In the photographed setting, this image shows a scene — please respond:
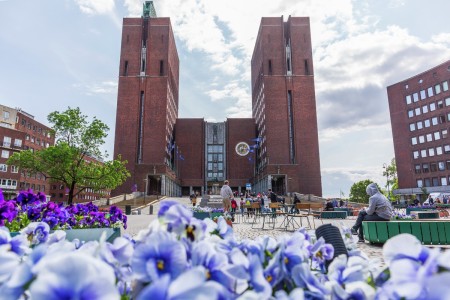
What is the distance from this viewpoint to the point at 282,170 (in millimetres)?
55750

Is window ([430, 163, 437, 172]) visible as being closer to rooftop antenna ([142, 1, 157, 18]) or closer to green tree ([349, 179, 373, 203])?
green tree ([349, 179, 373, 203])

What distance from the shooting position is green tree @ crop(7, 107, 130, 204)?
90.5 feet

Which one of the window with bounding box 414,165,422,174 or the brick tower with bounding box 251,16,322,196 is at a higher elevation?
the brick tower with bounding box 251,16,322,196

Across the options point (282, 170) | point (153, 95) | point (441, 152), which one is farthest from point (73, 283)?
point (441, 152)

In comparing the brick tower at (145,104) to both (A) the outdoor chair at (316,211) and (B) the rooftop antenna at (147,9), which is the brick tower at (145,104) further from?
(A) the outdoor chair at (316,211)

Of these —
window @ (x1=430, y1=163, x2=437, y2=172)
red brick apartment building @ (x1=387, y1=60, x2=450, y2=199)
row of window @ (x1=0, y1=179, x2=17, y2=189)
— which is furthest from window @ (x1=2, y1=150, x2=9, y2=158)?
window @ (x1=430, y1=163, x2=437, y2=172)

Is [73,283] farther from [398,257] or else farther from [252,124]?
[252,124]

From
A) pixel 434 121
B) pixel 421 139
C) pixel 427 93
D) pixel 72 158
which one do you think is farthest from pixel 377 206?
pixel 427 93

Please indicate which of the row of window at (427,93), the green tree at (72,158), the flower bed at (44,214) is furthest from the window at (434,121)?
the flower bed at (44,214)

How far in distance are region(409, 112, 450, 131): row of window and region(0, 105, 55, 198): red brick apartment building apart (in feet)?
233

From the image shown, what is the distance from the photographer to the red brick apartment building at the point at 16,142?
55.4 meters

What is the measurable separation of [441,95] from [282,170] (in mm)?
35652

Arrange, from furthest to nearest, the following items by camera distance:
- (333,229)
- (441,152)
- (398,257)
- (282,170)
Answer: (441,152) < (282,170) < (333,229) < (398,257)

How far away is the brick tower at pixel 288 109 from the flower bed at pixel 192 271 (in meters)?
55.0
